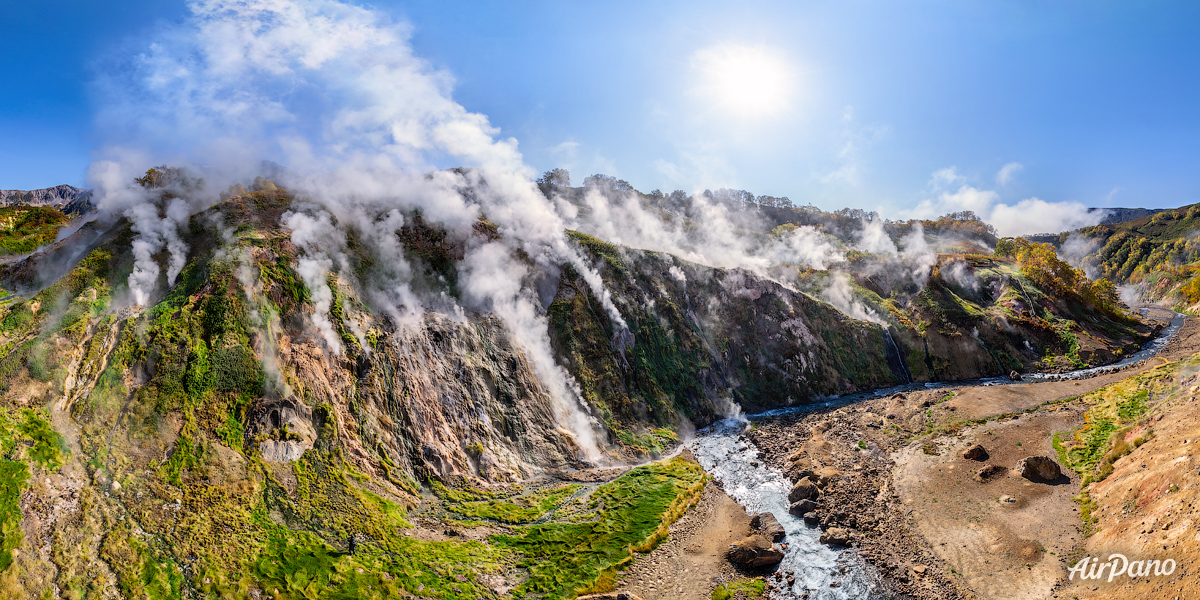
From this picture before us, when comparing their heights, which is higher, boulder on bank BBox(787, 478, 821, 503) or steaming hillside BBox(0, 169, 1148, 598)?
steaming hillside BBox(0, 169, 1148, 598)

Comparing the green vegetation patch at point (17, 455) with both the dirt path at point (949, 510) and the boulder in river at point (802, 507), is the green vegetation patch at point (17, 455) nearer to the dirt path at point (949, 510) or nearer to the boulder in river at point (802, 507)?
the dirt path at point (949, 510)

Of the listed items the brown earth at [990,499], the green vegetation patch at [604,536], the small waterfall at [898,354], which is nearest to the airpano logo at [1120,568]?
the brown earth at [990,499]

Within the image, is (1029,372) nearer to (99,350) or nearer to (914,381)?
(914,381)

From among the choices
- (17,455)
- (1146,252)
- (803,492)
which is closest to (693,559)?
(803,492)

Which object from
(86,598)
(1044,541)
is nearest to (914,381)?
(1044,541)

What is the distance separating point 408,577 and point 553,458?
13.3 meters

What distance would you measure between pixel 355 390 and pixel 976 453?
3700cm

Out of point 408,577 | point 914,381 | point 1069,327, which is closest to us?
point 408,577

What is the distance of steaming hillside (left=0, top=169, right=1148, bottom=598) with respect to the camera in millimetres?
16812

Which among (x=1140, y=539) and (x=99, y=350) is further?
(x=99, y=350)

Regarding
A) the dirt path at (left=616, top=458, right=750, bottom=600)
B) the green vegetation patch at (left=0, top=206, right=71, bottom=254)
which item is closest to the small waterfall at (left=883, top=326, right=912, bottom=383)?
the dirt path at (left=616, top=458, right=750, bottom=600)

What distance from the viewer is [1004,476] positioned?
26.2m

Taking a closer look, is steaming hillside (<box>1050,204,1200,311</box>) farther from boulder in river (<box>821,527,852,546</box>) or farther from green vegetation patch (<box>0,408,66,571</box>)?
green vegetation patch (<box>0,408,66,571</box>)

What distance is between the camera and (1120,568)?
17.1 meters
